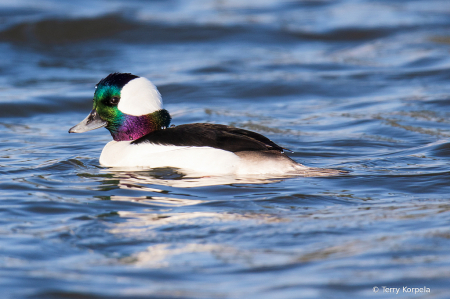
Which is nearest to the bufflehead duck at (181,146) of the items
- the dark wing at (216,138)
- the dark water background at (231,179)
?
the dark wing at (216,138)

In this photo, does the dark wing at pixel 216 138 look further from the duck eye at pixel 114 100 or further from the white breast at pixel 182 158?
the duck eye at pixel 114 100

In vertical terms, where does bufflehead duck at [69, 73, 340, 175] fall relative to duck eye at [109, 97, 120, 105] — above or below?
below

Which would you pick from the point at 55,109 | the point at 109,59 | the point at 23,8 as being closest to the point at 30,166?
the point at 55,109

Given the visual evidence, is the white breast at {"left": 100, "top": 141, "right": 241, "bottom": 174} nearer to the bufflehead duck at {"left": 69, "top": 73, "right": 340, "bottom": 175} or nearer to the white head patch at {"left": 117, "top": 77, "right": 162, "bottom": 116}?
the bufflehead duck at {"left": 69, "top": 73, "right": 340, "bottom": 175}

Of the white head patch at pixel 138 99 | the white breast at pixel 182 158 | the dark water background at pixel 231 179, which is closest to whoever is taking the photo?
the dark water background at pixel 231 179

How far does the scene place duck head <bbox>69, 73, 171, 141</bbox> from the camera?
6543mm

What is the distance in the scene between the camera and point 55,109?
33.4 ft

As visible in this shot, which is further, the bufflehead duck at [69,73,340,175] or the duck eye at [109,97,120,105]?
the duck eye at [109,97,120,105]

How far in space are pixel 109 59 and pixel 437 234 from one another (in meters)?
10.1

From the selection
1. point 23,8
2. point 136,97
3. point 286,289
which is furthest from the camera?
point 23,8

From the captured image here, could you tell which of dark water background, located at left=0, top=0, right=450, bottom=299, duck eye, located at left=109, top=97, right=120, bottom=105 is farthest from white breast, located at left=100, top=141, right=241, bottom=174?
duck eye, located at left=109, top=97, right=120, bottom=105

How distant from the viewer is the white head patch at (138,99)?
653 cm

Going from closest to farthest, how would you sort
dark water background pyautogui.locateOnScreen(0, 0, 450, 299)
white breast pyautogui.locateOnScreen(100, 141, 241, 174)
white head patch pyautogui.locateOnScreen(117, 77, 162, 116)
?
1. dark water background pyautogui.locateOnScreen(0, 0, 450, 299)
2. white breast pyautogui.locateOnScreen(100, 141, 241, 174)
3. white head patch pyautogui.locateOnScreen(117, 77, 162, 116)

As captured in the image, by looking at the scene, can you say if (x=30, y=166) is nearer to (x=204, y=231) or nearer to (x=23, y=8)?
(x=204, y=231)
